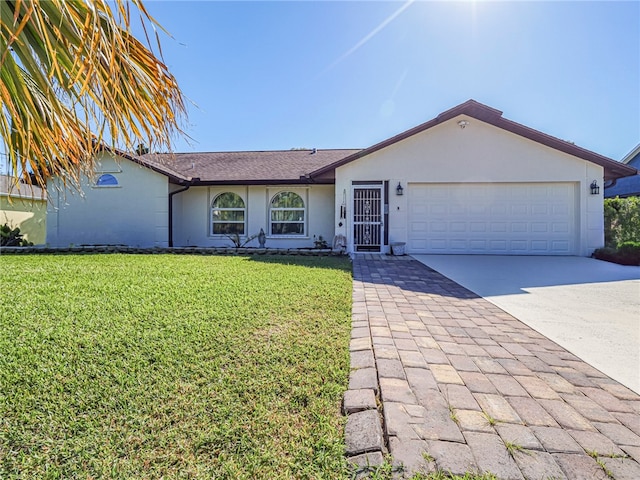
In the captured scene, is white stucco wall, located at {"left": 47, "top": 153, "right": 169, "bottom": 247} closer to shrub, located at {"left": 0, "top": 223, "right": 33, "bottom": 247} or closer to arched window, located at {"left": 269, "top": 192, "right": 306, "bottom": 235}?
shrub, located at {"left": 0, "top": 223, "right": 33, "bottom": 247}

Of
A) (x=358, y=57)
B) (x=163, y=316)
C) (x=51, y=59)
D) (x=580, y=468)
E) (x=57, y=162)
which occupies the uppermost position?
(x=358, y=57)

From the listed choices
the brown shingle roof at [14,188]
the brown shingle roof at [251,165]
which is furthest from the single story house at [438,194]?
the brown shingle roof at [14,188]

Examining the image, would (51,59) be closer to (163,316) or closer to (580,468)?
(163,316)


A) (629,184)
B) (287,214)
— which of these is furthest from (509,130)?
(629,184)

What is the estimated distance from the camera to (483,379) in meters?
2.36

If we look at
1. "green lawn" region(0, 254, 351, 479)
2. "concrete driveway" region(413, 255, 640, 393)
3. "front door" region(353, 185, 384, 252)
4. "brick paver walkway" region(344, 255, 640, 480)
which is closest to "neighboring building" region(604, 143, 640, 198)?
"concrete driveway" region(413, 255, 640, 393)

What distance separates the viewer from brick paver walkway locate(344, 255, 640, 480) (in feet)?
5.14

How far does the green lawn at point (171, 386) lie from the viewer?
5.31 feet

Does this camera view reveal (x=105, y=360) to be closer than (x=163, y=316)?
Yes

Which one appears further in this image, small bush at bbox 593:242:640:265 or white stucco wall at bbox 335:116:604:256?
white stucco wall at bbox 335:116:604:256

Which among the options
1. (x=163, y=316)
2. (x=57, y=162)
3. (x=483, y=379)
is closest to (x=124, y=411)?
(x=163, y=316)

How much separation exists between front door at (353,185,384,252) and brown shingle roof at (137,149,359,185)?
227 cm

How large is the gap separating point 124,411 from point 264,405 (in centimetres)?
95

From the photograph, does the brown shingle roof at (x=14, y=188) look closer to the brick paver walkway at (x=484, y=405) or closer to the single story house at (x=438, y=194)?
the single story house at (x=438, y=194)
